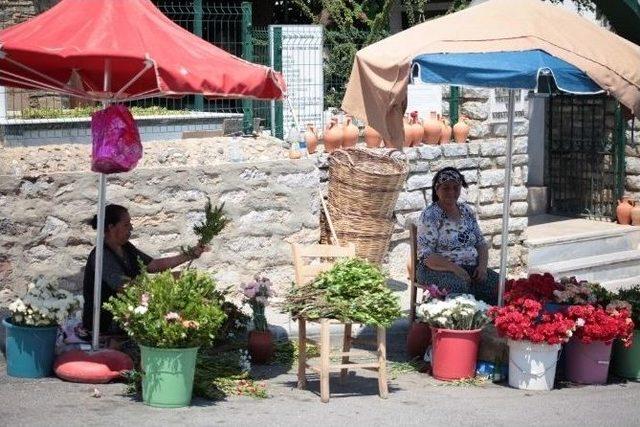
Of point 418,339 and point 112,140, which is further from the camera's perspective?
point 418,339

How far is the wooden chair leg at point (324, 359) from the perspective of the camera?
777cm

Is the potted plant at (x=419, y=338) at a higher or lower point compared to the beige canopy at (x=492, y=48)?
lower

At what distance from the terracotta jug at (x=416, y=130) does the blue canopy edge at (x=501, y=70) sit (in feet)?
14.0

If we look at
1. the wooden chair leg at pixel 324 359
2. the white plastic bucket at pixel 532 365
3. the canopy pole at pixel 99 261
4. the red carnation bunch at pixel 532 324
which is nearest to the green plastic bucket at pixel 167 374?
the canopy pole at pixel 99 261

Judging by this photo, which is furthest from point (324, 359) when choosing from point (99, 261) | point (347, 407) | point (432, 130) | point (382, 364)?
point (432, 130)

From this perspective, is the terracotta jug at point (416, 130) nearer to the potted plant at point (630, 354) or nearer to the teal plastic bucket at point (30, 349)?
the potted plant at point (630, 354)

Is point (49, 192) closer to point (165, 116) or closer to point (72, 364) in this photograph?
point (72, 364)

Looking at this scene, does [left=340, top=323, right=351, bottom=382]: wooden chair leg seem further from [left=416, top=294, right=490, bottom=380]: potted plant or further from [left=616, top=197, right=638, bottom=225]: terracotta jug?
[left=616, top=197, right=638, bottom=225]: terracotta jug

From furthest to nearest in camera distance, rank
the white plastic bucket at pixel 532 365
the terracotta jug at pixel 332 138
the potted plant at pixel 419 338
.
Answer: the terracotta jug at pixel 332 138 → the potted plant at pixel 419 338 → the white plastic bucket at pixel 532 365

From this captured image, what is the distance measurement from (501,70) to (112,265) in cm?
310

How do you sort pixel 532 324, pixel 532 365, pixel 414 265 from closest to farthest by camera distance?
pixel 532 324 → pixel 532 365 → pixel 414 265

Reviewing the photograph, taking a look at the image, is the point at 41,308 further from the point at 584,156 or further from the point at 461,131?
the point at 584,156

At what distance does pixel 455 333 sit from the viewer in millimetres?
8414

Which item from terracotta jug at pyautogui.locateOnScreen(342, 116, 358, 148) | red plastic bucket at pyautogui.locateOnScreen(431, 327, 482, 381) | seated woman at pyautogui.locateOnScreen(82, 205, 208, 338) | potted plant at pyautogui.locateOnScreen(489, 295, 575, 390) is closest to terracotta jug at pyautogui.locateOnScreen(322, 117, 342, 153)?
terracotta jug at pyautogui.locateOnScreen(342, 116, 358, 148)
